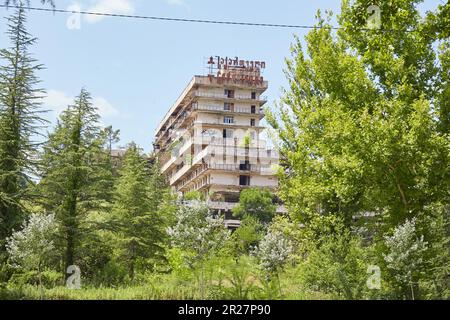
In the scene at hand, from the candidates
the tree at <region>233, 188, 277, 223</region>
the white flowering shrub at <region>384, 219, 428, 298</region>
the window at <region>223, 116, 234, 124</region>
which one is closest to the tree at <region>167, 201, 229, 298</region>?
the white flowering shrub at <region>384, 219, 428, 298</region>

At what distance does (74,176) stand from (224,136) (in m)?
52.5

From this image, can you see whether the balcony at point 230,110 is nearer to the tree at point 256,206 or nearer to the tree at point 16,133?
the tree at point 256,206

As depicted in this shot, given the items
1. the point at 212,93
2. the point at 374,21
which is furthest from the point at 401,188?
the point at 212,93

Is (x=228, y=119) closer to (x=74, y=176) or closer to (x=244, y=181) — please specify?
(x=244, y=181)

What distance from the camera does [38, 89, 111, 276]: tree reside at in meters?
24.4

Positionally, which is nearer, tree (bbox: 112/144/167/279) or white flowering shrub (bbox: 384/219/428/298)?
white flowering shrub (bbox: 384/219/428/298)

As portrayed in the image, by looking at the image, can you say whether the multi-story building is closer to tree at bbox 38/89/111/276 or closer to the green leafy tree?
tree at bbox 38/89/111/276

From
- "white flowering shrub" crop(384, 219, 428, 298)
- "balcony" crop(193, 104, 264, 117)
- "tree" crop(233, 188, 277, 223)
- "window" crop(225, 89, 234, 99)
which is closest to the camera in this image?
"white flowering shrub" crop(384, 219, 428, 298)

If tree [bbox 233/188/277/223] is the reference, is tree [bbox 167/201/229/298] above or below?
below

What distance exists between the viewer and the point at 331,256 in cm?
1630

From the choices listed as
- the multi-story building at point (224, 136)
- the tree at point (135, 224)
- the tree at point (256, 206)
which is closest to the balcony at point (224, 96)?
the multi-story building at point (224, 136)

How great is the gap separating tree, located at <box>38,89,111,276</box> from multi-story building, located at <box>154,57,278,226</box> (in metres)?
40.1

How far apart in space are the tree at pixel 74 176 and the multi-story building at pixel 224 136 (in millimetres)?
40081

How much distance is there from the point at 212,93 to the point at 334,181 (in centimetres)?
5902
